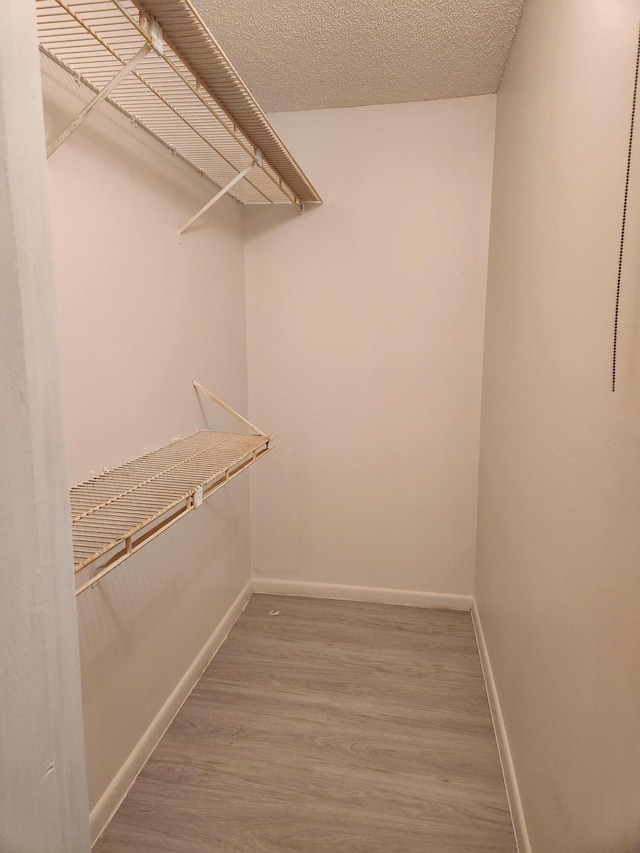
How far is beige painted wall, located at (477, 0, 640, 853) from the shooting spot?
0.78m

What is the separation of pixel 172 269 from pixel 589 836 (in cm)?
183

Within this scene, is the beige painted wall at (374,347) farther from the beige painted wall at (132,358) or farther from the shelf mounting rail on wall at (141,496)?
the shelf mounting rail on wall at (141,496)

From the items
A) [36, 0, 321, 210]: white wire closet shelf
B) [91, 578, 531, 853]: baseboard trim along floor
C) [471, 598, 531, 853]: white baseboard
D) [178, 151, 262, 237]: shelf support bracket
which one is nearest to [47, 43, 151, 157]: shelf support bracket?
[36, 0, 321, 210]: white wire closet shelf

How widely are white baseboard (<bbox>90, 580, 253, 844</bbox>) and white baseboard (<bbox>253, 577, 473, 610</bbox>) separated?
0.36 m

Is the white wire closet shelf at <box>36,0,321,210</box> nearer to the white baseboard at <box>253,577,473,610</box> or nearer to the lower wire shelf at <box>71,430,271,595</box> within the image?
the lower wire shelf at <box>71,430,271,595</box>

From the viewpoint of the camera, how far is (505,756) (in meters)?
A: 1.62

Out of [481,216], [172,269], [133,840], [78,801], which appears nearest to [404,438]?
[481,216]

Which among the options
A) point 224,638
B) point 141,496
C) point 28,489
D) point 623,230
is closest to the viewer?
point 28,489

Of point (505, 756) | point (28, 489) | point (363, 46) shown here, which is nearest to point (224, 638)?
point (505, 756)

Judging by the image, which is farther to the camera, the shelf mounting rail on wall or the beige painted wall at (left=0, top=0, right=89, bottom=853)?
the shelf mounting rail on wall

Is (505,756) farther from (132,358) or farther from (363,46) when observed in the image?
(363,46)

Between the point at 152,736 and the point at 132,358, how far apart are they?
124cm

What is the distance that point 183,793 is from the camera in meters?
1.56

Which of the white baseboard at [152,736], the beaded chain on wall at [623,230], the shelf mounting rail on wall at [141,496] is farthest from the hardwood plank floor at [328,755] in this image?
the beaded chain on wall at [623,230]
